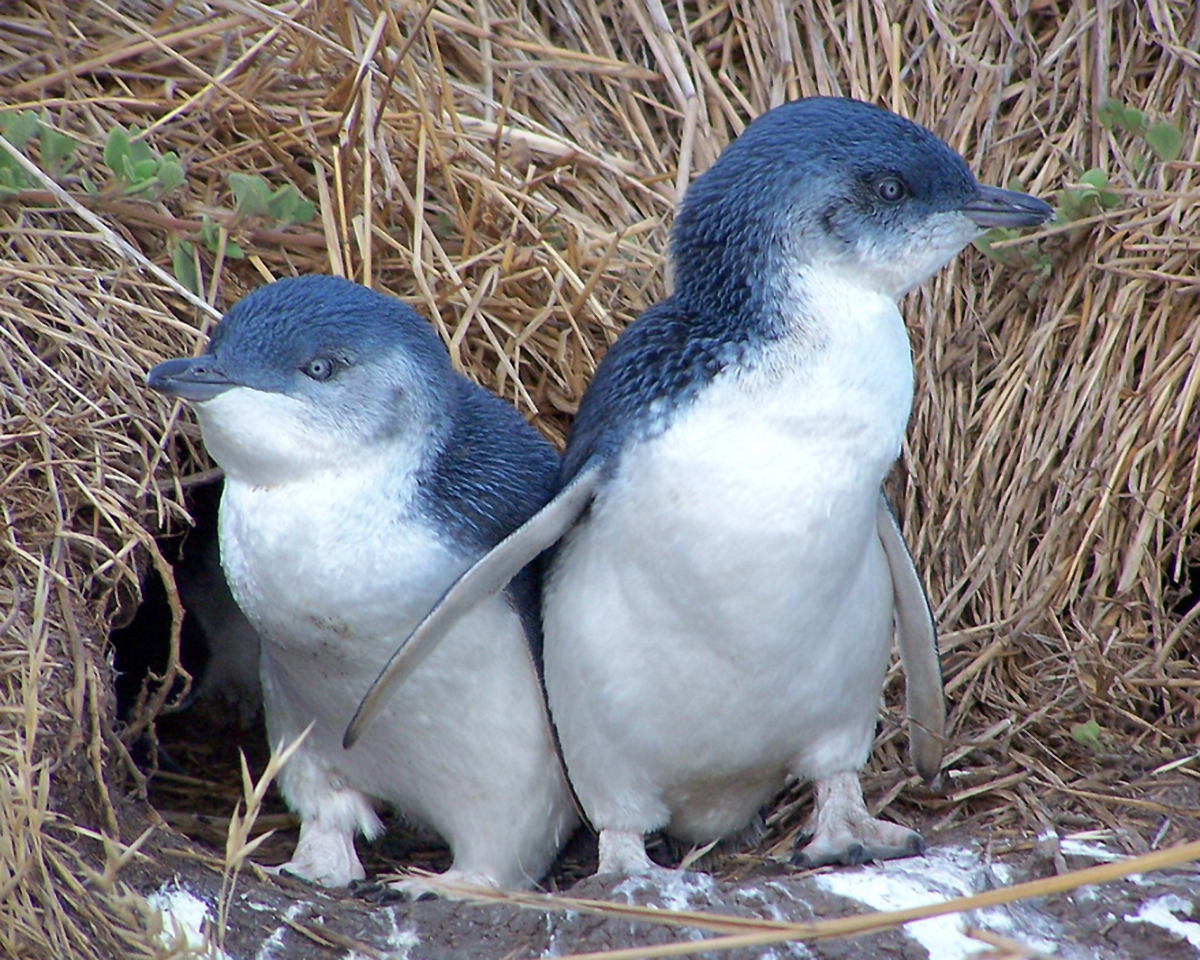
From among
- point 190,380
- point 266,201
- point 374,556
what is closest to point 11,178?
point 266,201

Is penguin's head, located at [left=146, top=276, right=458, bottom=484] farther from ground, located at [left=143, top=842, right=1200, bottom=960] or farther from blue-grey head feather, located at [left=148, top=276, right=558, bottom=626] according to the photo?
ground, located at [left=143, top=842, right=1200, bottom=960]

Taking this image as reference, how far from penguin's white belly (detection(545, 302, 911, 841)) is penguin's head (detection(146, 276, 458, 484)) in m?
0.42

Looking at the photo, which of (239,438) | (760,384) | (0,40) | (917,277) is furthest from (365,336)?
(0,40)

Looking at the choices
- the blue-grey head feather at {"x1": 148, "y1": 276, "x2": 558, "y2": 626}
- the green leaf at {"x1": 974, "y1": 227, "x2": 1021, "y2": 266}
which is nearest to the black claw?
the blue-grey head feather at {"x1": 148, "y1": 276, "x2": 558, "y2": 626}

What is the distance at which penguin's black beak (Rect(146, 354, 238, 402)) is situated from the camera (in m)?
2.62

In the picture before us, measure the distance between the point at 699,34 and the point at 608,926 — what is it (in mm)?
2501

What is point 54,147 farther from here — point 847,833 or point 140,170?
point 847,833

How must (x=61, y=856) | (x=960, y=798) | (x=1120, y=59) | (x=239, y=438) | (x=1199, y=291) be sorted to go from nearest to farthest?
(x=61, y=856) < (x=239, y=438) < (x=960, y=798) < (x=1199, y=291) < (x=1120, y=59)

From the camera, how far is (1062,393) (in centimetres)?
353

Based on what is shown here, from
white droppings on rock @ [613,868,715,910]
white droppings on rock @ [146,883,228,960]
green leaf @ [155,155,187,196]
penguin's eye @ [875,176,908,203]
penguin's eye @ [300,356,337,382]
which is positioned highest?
green leaf @ [155,155,187,196]

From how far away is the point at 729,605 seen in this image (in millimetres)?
2646

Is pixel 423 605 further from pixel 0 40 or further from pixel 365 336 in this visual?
pixel 0 40

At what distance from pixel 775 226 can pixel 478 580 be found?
806 mm

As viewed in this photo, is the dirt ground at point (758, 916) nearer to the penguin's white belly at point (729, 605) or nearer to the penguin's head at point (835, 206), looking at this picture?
the penguin's white belly at point (729, 605)
